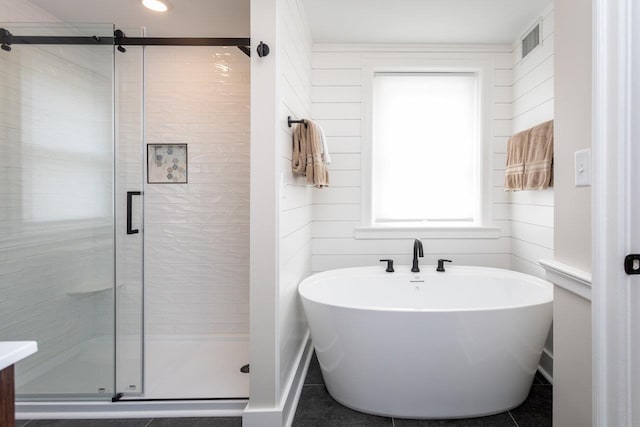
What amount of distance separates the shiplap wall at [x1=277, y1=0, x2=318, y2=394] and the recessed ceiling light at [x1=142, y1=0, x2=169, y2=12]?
2.82 ft

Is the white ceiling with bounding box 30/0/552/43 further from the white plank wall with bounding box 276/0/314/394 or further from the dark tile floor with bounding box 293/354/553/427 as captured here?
the dark tile floor with bounding box 293/354/553/427

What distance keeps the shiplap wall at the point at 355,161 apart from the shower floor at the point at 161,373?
113 centimetres

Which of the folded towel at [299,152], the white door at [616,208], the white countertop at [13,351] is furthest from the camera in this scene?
the folded towel at [299,152]

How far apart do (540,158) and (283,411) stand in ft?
7.07

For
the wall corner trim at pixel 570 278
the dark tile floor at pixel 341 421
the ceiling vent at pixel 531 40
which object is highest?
the ceiling vent at pixel 531 40

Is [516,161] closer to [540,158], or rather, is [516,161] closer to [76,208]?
[540,158]

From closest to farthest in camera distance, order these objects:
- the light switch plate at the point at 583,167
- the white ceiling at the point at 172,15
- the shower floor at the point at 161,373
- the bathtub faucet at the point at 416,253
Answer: the light switch plate at the point at 583,167
the shower floor at the point at 161,373
the white ceiling at the point at 172,15
the bathtub faucet at the point at 416,253

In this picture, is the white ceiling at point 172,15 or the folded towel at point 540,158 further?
the white ceiling at point 172,15

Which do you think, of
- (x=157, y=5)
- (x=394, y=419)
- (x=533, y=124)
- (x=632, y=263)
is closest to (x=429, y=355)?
(x=394, y=419)

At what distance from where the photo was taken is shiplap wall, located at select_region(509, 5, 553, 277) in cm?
234

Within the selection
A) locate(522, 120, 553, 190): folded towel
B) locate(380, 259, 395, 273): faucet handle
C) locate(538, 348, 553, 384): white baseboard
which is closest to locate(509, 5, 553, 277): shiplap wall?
locate(522, 120, 553, 190): folded towel

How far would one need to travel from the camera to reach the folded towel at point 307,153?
7.22 ft

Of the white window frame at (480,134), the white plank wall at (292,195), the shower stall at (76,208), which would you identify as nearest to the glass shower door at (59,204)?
the shower stall at (76,208)

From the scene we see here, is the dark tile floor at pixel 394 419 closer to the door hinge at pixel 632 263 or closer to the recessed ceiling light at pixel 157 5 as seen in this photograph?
the door hinge at pixel 632 263
